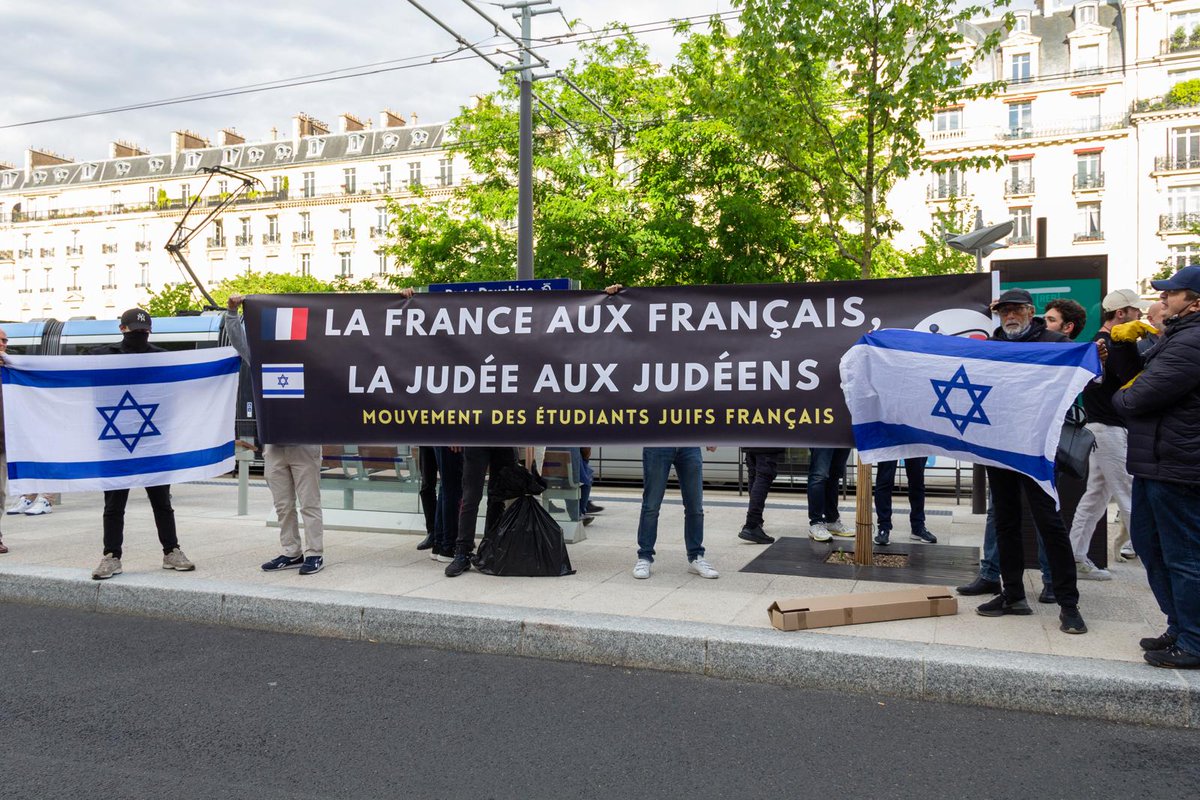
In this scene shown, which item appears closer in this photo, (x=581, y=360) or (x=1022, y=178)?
(x=581, y=360)

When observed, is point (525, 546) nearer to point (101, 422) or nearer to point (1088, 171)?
point (101, 422)

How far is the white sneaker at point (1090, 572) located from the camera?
6.46 m

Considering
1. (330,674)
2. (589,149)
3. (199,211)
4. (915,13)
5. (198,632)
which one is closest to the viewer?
(330,674)

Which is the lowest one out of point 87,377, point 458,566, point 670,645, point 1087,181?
point 670,645

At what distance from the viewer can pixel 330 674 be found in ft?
16.0

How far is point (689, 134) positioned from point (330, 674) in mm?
20437

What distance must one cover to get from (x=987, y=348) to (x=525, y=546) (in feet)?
11.0

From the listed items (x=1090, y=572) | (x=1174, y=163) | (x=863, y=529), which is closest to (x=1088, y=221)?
(x=1174, y=163)

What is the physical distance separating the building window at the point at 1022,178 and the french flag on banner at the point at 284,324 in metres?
48.1

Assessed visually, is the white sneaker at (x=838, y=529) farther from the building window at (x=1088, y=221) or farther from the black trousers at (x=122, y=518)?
the building window at (x=1088, y=221)

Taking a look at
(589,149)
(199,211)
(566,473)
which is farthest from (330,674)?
(199,211)

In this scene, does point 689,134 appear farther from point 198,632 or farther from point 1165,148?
point 1165,148

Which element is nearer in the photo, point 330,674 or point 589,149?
point 330,674

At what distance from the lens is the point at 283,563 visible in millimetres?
6871
